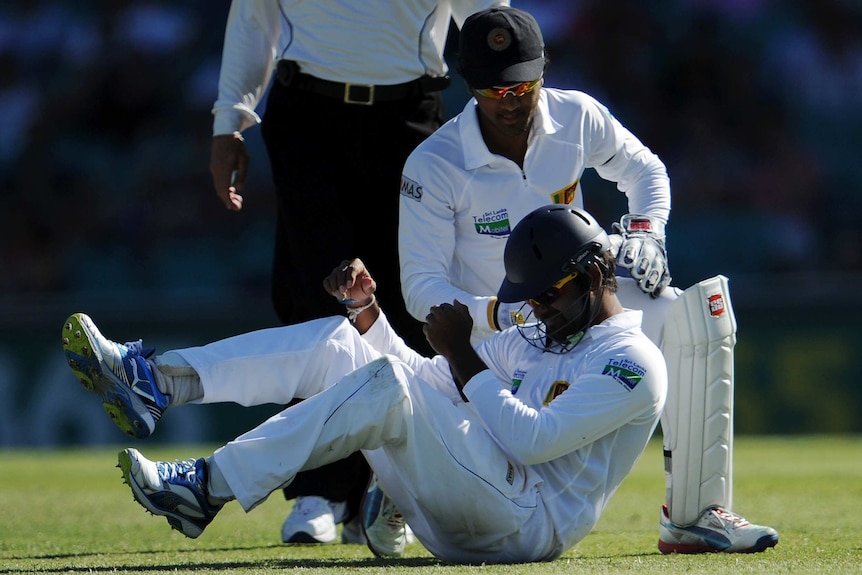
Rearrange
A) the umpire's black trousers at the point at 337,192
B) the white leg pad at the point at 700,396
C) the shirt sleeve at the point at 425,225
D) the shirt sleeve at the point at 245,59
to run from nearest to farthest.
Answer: the white leg pad at the point at 700,396 → the shirt sleeve at the point at 425,225 → the umpire's black trousers at the point at 337,192 → the shirt sleeve at the point at 245,59

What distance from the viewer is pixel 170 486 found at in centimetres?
351

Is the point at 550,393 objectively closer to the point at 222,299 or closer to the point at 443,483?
the point at 443,483

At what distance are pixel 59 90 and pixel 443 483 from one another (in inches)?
384

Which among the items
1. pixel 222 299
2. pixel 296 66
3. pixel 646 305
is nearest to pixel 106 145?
pixel 222 299

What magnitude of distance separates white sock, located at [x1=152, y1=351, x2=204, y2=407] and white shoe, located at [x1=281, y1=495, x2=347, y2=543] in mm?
1103

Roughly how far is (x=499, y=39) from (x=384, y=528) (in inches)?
64.1

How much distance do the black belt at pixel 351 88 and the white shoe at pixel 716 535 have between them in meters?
1.95

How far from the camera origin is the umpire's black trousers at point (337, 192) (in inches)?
201

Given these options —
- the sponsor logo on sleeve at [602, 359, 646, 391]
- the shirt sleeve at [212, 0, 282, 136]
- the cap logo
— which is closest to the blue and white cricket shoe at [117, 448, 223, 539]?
the sponsor logo on sleeve at [602, 359, 646, 391]

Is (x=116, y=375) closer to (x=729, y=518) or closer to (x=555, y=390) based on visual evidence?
(x=555, y=390)

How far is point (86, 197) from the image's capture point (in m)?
12.0

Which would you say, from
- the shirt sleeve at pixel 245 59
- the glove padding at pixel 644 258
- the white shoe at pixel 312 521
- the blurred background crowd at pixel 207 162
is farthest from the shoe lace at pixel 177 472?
the blurred background crowd at pixel 207 162

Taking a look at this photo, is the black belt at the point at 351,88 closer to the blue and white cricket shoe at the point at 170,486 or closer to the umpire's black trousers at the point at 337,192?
the umpire's black trousers at the point at 337,192

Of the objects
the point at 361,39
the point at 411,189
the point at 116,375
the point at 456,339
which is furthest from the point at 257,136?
the point at 456,339
